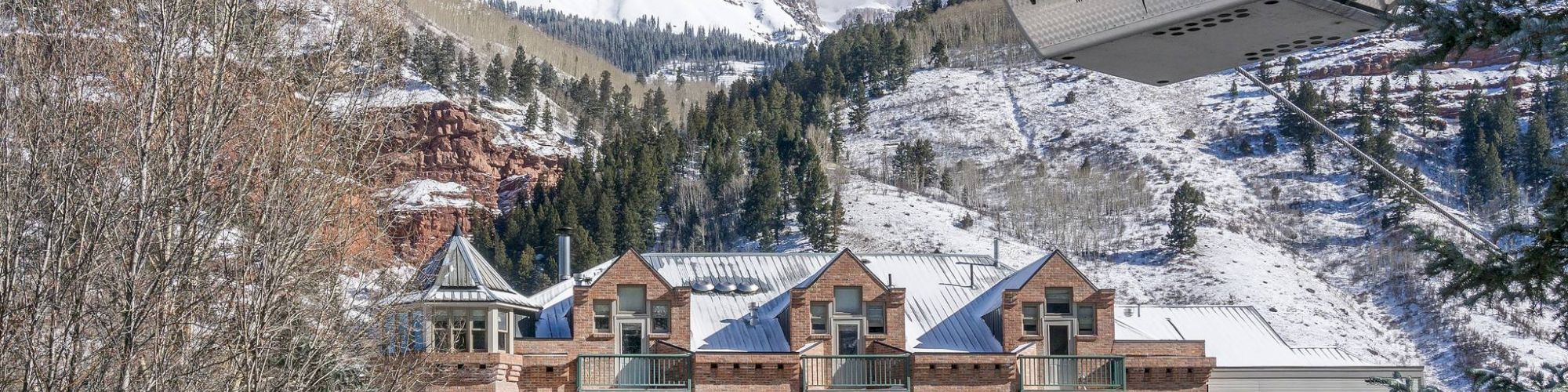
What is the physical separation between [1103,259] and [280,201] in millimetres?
87256

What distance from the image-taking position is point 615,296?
35938mm

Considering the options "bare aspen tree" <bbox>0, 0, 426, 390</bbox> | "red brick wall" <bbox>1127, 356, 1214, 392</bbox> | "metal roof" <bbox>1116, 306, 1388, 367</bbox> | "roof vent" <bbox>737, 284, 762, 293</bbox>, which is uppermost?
"bare aspen tree" <bbox>0, 0, 426, 390</bbox>

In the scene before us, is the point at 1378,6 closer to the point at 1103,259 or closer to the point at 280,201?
the point at 280,201

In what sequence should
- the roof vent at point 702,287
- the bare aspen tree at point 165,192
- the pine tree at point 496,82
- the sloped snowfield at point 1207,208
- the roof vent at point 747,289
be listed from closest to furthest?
the bare aspen tree at point 165,192 < the roof vent at point 702,287 < the roof vent at point 747,289 < the sloped snowfield at point 1207,208 < the pine tree at point 496,82

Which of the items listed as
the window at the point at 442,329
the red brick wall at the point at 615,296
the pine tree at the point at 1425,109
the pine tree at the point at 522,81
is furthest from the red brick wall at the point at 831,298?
the pine tree at the point at 1425,109

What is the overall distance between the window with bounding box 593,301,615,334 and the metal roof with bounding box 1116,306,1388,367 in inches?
451

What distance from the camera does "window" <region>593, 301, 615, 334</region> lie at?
35938 mm

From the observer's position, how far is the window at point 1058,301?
3709cm

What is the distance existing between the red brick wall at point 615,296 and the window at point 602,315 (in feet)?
0.43

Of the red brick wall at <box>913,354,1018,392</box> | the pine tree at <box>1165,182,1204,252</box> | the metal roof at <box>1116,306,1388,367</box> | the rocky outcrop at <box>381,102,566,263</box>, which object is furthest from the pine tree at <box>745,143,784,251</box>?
the red brick wall at <box>913,354,1018,392</box>

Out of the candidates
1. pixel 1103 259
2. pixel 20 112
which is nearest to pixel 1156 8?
pixel 20 112

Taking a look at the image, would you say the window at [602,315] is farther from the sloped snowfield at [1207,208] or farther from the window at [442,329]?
the sloped snowfield at [1207,208]

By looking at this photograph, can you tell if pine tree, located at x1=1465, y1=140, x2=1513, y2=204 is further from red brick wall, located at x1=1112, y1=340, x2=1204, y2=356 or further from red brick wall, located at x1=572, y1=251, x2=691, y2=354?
red brick wall, located at x1=572, y1=251, x2=691, y2=354

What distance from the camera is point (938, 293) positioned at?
4069 cm
